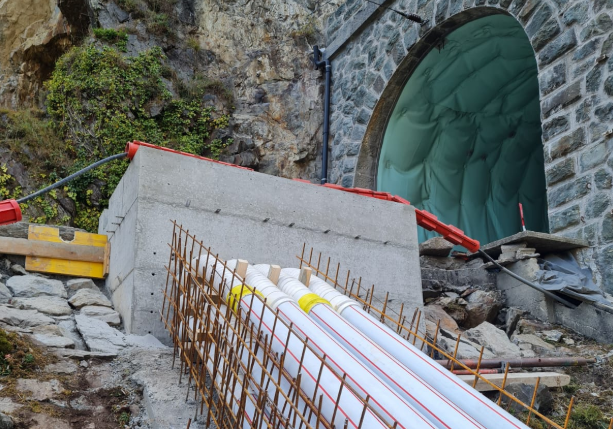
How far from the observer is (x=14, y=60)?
980cm

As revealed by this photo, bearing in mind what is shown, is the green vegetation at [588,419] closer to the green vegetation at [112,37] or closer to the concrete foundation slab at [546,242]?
the concrete foundation slab at [546,242]

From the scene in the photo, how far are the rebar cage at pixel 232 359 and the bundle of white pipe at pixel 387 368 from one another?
0.59 ft

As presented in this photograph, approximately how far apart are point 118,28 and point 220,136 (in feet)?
6.82

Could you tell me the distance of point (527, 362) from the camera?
3.96 metres

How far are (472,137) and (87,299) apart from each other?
21.0 feet

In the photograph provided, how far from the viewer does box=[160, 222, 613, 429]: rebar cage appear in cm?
228

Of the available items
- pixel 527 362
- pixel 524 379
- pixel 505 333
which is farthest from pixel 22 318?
pixel 505 333

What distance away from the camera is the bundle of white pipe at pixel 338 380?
85.1 inches

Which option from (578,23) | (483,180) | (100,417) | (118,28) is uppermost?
(118,28)

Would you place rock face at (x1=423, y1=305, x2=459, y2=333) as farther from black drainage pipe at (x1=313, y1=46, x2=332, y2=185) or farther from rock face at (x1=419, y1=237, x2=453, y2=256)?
black drainage pipe at (x1=313, y1=46, x2=332, y2=185)

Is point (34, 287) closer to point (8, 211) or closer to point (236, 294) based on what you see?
point (8, 211)

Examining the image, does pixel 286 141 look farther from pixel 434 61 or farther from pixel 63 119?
pixel 63 119

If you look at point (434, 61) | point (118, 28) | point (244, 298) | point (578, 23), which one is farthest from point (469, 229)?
point (244, 298)

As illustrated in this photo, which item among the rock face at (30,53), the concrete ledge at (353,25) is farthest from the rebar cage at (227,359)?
the rock face at (30,53)
